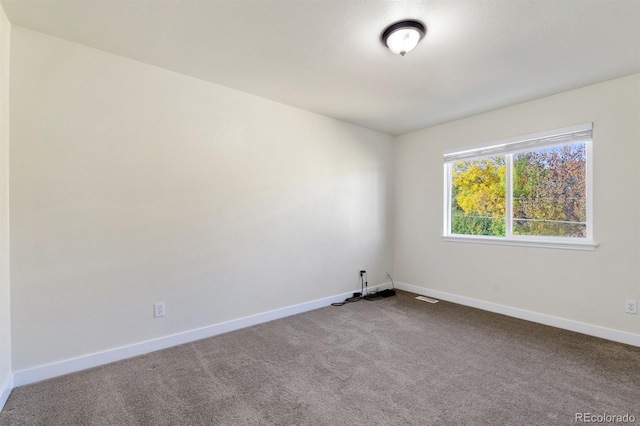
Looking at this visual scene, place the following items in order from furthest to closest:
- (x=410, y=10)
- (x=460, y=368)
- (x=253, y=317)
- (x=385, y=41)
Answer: (x=253, y=317), (x=460, y=368), (x=385, y=41), (x=410, y=10)

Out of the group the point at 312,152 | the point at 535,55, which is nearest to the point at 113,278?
the point at 312,152

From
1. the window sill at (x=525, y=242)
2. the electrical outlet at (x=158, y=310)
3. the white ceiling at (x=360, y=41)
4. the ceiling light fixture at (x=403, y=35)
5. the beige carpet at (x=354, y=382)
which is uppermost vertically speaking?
the white ceiling at (x=360, y=41)

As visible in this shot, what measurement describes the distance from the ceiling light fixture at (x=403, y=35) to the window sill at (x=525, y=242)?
2.61 metres

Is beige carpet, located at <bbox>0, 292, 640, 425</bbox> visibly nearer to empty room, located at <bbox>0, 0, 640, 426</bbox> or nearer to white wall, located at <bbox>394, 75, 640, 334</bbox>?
empty room, located at <bbox>0, 0, 640, 426</bbox>

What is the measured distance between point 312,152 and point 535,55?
2339mm

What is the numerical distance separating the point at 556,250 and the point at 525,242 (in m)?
0.29

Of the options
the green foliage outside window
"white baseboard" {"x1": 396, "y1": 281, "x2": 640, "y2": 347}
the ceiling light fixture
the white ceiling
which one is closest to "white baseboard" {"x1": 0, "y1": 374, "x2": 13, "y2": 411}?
the white ceiling

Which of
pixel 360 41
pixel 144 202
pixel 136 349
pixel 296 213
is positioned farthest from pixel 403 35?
pixel 136 349

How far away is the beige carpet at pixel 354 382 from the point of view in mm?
1706

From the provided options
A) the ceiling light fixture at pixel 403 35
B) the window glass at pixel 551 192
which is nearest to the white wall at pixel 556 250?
the window glass at pixel 551 192

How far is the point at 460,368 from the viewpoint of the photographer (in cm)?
222

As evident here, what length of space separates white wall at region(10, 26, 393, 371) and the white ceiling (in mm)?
308

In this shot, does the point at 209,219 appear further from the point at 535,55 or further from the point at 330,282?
the point at 535,55

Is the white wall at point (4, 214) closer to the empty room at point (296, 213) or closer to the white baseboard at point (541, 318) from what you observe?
the empty room at point (296, 213)
